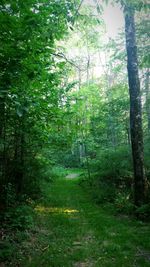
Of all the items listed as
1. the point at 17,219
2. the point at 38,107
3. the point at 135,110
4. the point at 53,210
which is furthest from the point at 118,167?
the point at 38,107

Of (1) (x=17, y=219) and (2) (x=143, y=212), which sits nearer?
(1) (x=17, y=219)

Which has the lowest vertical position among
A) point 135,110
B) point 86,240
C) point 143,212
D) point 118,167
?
point 86,240

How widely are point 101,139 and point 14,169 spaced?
16.5 metres

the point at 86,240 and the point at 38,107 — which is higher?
the point at 38,107

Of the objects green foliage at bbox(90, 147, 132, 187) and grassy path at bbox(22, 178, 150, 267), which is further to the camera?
green foliage at bbox(90, 147, 132, 187)

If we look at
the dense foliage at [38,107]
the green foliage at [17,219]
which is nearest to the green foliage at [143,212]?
the dense foliage at [38,107]

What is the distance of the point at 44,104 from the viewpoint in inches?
220

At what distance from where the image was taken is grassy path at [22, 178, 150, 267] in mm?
5027

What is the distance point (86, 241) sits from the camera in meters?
6.14

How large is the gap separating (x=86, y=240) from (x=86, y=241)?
2.8 inches

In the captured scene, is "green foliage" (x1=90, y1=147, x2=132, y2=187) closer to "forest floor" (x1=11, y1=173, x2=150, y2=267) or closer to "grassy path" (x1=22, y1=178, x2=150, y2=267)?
"forest floor" (x1=11, y1=173, x2=150, y2=267)

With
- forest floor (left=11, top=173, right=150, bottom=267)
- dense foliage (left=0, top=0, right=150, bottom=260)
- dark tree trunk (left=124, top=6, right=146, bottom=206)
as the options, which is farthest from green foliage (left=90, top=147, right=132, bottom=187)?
forest floor (left=11, top=173, right=150, bottom=267)

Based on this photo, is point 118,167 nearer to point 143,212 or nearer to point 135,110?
point 135,110

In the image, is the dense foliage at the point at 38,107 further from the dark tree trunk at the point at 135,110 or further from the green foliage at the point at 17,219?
the dark tree trunk at the point at 135,110
